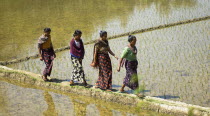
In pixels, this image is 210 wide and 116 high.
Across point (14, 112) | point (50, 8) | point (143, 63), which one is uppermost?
point (50, 8)

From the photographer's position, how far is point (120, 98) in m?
5.65

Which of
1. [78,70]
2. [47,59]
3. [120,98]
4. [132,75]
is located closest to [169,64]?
[132,75]

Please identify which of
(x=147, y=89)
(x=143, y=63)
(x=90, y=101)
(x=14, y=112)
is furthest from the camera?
(x=143, y=63)

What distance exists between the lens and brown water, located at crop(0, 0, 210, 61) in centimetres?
1109

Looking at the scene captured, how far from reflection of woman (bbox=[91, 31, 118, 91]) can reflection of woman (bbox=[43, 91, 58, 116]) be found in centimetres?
99

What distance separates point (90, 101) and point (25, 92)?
4.83ft

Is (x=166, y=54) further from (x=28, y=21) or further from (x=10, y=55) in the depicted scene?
(x=28, y=21)

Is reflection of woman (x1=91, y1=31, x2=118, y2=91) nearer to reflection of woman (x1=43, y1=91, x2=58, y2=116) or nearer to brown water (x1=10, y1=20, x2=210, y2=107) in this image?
brown water (x1=10, y1=20, x2=210, y2=107)

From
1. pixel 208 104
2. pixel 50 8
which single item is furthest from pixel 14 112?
pixel 50 8

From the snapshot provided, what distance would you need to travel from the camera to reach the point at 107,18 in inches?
556

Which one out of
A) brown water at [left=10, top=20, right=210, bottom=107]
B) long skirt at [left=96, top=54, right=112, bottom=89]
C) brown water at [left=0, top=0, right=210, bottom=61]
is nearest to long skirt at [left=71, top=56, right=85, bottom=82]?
brown water at [left=10, top=20, right=210, bottom=107]

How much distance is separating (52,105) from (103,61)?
1.25 metres

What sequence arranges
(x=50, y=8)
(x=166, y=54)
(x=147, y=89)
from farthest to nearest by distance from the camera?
1. (x=50, y=8)
2. (x=166, y=54)
3. (x=147, y=89)

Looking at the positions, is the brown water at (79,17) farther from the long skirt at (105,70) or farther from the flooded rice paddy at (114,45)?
the long skirt at (105,70)
